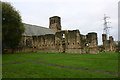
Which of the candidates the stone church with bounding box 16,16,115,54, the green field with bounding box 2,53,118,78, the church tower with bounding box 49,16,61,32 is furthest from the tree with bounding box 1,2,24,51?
the church tower with bounding box 49,16,61,32

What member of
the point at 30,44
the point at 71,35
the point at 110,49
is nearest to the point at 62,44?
the point at 71,35

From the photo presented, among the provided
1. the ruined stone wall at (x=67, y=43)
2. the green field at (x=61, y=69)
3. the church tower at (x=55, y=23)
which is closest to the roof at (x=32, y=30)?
the ruined stone wall at (x=67, y=43)

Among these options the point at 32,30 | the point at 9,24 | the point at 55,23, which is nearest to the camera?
the point at 9,24

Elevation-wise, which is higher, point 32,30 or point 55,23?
point 55,23

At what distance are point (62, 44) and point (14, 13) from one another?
16.5 meters

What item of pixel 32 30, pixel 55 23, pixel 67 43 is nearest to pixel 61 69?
pixel 67 43

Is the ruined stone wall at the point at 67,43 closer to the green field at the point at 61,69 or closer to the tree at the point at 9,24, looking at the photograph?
the tree at the point at 9,24

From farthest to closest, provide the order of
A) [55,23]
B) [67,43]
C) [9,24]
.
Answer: [55,23] → [67,43] → [9,24]

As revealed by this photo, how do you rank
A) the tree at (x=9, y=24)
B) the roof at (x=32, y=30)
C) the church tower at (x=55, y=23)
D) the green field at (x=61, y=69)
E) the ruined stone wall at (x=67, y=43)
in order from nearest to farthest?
the green field at (x=61, y=69) < the tree at (x=9, y=24) < the ruined stone wall at (x=67, y=43) < the roof at (x=32, y=30) < the church tower at (x=55, y=23)

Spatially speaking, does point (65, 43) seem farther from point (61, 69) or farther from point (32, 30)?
point (61, 69)

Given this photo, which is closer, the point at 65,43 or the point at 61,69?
the point at 61,69

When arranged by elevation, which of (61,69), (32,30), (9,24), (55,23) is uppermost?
(55,23)

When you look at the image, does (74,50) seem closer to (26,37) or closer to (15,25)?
(15,25)

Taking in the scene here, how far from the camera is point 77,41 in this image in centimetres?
3694
